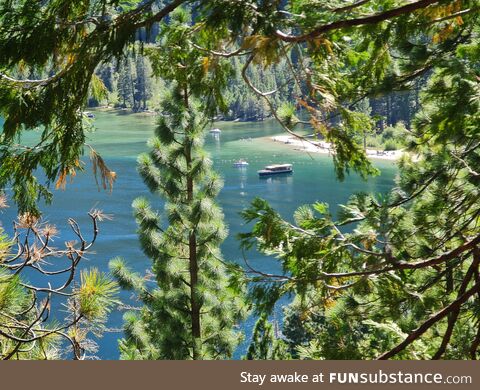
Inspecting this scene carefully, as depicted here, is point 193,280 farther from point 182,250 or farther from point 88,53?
point 88,53

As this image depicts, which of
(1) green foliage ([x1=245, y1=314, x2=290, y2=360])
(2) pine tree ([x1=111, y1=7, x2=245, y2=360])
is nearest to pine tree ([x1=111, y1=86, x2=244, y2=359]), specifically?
(2) pine tree ([x1=111, y1=7, x2=245, y2=360])

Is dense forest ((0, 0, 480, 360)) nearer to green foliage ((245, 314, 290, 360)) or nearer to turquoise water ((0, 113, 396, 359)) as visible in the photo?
green foliage ((245, 314, 290, 360))

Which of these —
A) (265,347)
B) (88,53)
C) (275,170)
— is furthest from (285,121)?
(275,170)

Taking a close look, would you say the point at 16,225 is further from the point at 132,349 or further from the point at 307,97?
the point at 132,349

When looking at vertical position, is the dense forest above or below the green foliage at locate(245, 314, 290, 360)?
above

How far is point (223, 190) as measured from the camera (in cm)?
2725

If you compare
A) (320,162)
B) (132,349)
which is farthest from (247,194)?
(132,349)

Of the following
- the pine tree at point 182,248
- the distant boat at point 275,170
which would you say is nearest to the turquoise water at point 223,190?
the distant boat at point 275,170

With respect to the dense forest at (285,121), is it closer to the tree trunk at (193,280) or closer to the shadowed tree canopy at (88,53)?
the shadowed tree canopy at (88,53)

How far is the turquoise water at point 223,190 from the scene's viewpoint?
19.5 metres

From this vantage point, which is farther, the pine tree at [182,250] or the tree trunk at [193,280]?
the tree trunk at [193,280]

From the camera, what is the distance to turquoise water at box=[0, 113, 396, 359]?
1952 centimetres

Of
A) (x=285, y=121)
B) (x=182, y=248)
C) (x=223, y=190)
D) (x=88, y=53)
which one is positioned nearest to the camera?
(x=88, y=53)

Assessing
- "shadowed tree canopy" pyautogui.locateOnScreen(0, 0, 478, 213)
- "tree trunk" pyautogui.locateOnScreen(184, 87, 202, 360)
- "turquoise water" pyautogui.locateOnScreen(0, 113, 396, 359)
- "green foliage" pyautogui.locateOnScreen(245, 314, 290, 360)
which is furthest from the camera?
"turquoise water" pyautogui.locateOnScreen(0, 113, 396, 359)
